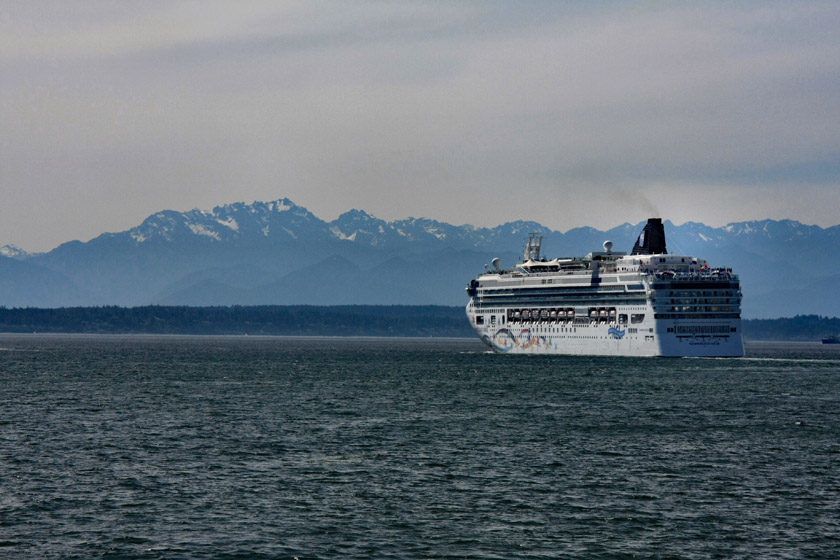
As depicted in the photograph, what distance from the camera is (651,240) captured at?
579 feet

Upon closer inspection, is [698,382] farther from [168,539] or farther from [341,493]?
[168,539]

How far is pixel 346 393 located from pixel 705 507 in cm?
6211

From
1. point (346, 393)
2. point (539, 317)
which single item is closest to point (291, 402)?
point (346, 393)

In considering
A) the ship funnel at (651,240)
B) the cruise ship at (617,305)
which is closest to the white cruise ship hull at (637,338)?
the cruise ship at (617,305)

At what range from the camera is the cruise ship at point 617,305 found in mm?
150000

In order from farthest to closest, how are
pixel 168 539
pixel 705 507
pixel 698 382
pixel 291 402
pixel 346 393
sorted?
pixel 698 382 → pixel 346 393 → pixel 291 402 → pixel 705 507 → pixel 168 539

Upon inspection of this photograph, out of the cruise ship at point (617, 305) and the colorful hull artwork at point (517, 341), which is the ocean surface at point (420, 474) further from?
the colorful hull artwork at point (517, 341)

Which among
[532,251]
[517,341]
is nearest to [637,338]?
[517,341]

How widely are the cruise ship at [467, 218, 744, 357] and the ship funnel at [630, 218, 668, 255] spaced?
163 millimetres

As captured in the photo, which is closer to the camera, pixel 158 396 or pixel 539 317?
pixel 158 396

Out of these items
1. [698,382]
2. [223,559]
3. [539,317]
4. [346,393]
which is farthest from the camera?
[539,317]

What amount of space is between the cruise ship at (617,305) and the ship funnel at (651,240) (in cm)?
16

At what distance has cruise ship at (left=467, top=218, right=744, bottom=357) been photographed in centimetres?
15000

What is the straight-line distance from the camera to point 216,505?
47.2 m
